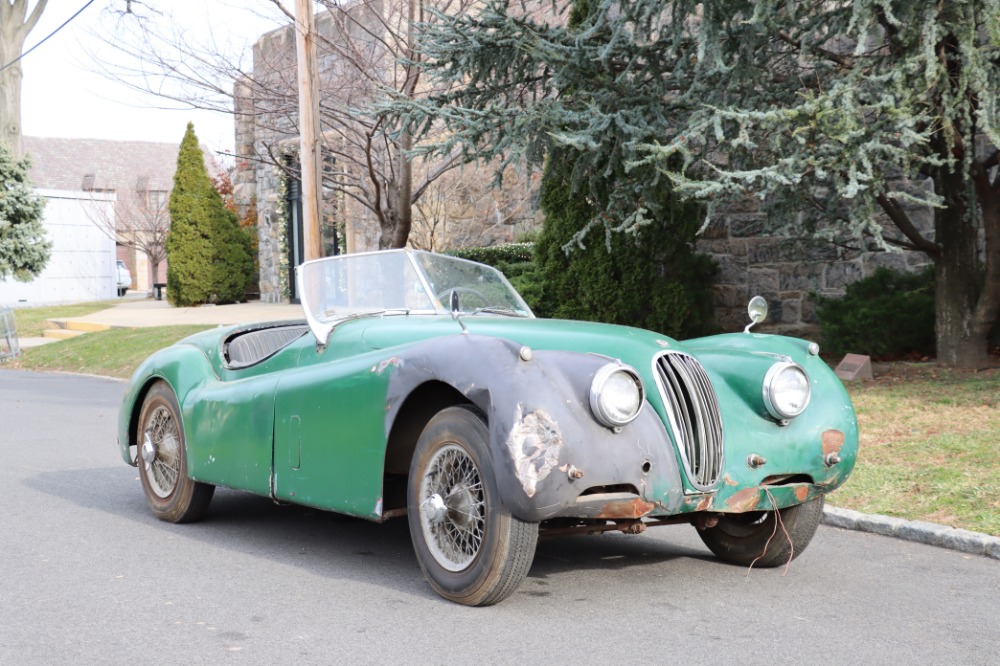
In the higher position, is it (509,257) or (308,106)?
(308,106)

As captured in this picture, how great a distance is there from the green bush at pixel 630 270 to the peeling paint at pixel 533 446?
383 inches

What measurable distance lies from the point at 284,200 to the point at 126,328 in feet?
23.2

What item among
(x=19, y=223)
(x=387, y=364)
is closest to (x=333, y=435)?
(x=387, y=364)

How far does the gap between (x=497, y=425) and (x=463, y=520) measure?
533mm

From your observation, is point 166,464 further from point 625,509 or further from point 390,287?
point 625,509

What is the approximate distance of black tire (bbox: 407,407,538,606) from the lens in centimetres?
457

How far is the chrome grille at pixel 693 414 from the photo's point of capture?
4867mm

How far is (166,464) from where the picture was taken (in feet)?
22.5

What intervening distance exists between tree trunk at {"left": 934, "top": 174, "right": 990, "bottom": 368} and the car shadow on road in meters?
6.98

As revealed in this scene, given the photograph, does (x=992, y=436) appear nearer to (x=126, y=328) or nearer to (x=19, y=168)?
(x=126, y=328)

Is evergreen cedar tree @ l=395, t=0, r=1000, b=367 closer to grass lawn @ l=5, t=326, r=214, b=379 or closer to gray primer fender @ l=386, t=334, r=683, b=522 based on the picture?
gray primer fender @ l=386, t=334, r=683, b=522

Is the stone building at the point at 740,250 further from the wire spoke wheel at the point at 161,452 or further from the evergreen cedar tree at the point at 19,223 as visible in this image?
the evergreen cedar tree at the point at 19,223

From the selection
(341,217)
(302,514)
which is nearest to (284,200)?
(341,217)

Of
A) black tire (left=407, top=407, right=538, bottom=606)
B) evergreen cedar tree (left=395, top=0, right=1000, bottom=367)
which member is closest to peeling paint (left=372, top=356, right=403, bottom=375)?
black tire (left=407, top=407, right=538, bottom=606)
